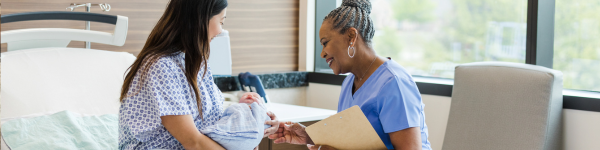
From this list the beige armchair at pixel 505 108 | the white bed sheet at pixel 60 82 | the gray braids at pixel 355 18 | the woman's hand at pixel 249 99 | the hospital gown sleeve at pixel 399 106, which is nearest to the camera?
the hospital gown sleeve at pixel 399 106

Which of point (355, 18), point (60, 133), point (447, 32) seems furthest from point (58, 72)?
point (447, 32)

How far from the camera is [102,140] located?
1616mm

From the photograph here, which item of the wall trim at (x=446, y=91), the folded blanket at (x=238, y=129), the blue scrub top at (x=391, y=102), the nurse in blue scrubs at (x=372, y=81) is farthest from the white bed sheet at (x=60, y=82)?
the wall trim at (x=446, y=91)

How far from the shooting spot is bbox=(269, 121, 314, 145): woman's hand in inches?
59.6

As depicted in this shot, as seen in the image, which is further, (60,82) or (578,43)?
(578,43)

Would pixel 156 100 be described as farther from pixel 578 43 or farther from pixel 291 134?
pixel 578 43

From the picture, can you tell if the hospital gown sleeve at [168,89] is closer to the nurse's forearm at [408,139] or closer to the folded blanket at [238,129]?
the folded blanket at [238,129]

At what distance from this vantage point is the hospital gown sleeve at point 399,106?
45.1 inches

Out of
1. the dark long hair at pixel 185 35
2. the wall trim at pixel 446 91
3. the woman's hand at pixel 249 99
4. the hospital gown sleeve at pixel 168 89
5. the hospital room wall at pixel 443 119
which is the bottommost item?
the hospital room wall at pixel 443 119

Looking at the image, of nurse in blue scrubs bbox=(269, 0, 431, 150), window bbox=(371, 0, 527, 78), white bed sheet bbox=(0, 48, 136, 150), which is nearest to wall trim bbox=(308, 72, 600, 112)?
window bbox=(371, 0, 527, 78)

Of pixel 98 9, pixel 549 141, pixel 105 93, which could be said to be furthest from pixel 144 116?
pixel 549 141

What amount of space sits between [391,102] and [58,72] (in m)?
1.39

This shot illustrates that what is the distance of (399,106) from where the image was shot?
3.79 feet

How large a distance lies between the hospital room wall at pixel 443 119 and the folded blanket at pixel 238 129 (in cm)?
148
